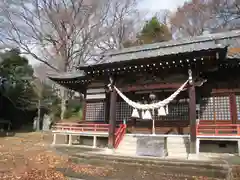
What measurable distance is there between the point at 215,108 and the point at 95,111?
7438mm

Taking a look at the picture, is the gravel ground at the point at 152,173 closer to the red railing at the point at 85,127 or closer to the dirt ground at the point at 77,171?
the dirt ground at the point at 77,171

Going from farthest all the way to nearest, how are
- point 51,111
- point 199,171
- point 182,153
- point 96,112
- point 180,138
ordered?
point 51,111 → point 96,112 → point 180,138 → point 182,153 → point 199,171

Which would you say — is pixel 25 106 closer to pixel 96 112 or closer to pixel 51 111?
pixel 51 111

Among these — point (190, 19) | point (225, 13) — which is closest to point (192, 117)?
point (225, 13)

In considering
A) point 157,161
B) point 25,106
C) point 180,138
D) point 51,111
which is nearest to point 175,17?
point 51,111

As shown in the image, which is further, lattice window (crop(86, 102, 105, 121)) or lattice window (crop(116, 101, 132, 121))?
lattice window (crop(86, 102, 105, 121))

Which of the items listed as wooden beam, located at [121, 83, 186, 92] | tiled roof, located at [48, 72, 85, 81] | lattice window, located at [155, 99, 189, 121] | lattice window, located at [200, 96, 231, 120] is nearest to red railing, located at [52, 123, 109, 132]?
wooden beam, located at [121, 83, 186, 92]

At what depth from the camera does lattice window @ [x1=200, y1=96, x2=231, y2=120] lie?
444 inches

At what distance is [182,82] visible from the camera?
414 inches

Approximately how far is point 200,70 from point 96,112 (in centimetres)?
750

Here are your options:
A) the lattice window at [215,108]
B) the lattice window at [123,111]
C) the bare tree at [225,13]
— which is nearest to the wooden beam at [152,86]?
the lattice window at [215,108]

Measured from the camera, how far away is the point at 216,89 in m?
11.6

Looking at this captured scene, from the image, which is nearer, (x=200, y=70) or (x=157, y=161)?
(x=157, y=161)

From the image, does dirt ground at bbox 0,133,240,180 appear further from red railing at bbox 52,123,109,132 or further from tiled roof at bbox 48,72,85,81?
tiled roof at bbox 48,72,85,81
